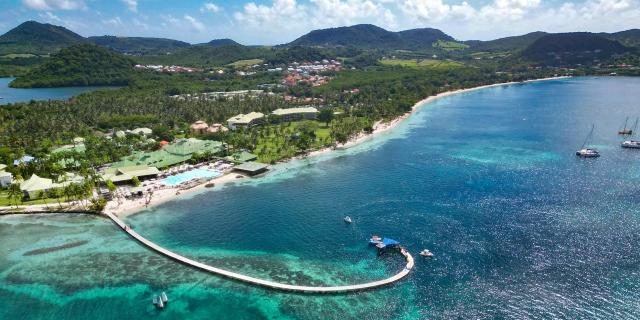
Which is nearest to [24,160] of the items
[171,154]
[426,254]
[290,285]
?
[171,154]

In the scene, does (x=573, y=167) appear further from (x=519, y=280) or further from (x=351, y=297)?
(x=351, y=297)

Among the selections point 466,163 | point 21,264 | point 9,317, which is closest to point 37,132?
point 21,264

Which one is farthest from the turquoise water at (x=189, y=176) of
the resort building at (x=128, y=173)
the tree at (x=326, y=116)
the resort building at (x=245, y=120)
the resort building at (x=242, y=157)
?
the tree at (x=326, y=116)

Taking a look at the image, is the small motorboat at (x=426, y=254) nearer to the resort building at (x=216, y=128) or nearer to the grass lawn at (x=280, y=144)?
the grass lawn at (x=280, y=144)

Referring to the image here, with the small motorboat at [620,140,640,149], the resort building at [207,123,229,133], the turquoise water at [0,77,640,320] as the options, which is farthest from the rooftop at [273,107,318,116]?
the small motorboat at [620,140,640,149]

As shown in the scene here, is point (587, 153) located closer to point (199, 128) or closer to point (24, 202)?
point (199, 128)

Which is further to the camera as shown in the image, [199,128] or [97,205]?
[199,128]
